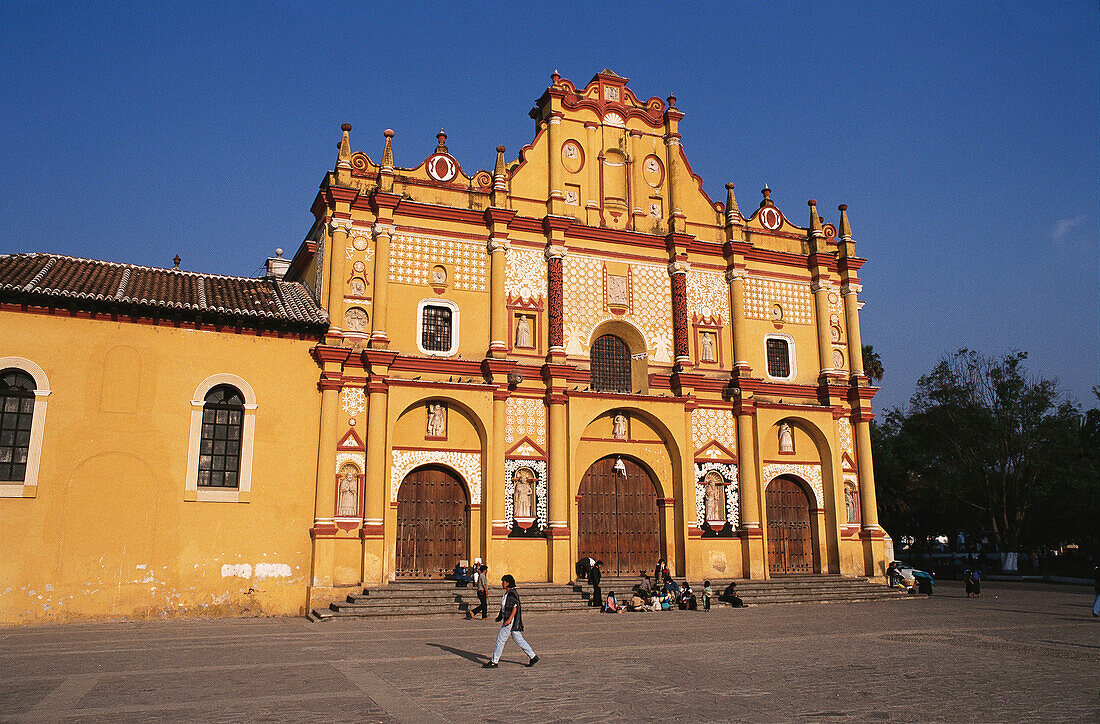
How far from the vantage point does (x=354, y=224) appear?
23.3 metres

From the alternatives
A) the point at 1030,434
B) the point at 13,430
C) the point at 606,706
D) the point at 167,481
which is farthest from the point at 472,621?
the point at 1030,434

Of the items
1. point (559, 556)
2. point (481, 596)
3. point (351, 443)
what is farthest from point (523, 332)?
point (481, 596)

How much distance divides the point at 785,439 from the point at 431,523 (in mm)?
12167

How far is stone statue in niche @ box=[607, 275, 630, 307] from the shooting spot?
25875mm

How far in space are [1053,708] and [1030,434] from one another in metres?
33.9

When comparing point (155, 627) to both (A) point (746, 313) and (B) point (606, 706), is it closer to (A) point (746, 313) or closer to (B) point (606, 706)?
(B) point (606, 706)

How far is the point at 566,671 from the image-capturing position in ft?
36.7

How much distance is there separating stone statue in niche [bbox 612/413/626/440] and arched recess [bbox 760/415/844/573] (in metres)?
4.88

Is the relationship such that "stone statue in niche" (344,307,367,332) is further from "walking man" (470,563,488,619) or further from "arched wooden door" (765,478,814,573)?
"arched wooden door" (765,478,814,573)

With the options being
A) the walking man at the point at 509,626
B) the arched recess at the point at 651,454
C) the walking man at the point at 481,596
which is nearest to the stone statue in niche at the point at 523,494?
the arched recess at the point at 651,454

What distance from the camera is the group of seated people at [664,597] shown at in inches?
843

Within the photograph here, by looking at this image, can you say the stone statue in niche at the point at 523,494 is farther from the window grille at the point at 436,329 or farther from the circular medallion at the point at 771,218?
the circular medallion at the point at 771,218

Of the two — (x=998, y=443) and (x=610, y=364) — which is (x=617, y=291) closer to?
(x=610, y=364)

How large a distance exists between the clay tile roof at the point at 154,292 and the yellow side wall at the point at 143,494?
51 cm
